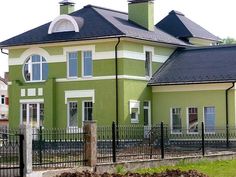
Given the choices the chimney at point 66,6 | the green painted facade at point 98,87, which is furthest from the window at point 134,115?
the chimney at point 66,6

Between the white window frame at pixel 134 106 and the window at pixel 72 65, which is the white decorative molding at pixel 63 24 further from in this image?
the white window frame at pixel 134 106

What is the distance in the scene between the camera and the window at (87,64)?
3497cm

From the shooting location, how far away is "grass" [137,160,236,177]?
19.8 m

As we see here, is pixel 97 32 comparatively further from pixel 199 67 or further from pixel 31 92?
pixel 199 67

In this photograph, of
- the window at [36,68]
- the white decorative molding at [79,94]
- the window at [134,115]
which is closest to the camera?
the window at [134,115]

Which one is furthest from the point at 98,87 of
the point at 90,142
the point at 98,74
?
the point at 90,142

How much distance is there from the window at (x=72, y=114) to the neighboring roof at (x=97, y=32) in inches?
134

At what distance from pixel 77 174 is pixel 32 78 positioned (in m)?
21.4

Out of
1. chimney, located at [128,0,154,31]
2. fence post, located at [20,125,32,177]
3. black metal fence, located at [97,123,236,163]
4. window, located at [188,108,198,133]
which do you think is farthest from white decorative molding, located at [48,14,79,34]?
fence post, located at [20,125,32,177]

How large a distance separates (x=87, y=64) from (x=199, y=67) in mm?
5850

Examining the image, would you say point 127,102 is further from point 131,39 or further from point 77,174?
point 77,174

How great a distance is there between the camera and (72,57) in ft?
117

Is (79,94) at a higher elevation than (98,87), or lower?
lower

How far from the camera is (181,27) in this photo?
4116 cm
